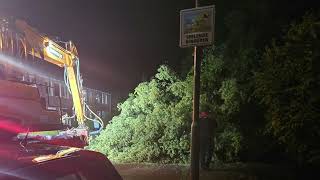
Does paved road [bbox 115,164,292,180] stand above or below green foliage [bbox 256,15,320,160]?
below

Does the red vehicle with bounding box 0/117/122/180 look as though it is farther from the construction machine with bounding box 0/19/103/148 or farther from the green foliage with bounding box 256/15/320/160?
the green foliage with bounding box 256/15/320/160

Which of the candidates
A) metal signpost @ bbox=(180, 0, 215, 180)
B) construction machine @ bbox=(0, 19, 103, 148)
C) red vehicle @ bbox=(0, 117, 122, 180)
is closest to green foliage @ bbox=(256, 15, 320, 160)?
construction machine @ bbox=(0, 19, 103, 148)

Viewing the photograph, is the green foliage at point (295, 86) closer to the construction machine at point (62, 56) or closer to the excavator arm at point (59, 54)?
the construction machine at point (62, 56)

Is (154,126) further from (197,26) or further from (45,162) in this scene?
(45,162)

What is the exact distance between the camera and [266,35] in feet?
58.4

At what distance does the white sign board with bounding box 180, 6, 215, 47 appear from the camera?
27.0 ft

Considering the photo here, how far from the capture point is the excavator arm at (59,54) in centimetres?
1208

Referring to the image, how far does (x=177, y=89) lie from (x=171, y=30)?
8152 mm

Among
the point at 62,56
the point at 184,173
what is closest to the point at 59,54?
the point at 62,56

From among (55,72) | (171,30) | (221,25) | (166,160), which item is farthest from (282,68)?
(171,30)

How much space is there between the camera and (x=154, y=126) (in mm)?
16438

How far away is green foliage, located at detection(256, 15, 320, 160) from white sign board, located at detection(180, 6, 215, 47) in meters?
5.87

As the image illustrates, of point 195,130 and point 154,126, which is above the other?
point 195,130

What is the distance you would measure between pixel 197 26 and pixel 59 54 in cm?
785
